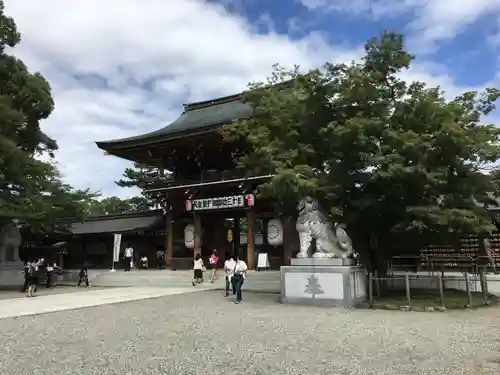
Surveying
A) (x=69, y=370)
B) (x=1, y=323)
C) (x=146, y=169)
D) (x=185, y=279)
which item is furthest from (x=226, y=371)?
(x=146, y=169)

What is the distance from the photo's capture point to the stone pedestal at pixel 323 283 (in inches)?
492

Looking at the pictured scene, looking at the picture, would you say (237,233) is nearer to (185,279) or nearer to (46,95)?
(185,279)

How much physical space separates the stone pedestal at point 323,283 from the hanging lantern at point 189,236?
39.5 feet

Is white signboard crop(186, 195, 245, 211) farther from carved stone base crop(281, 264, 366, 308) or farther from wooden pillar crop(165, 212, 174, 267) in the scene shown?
carved stone base crop(281, 264, 366, 308)

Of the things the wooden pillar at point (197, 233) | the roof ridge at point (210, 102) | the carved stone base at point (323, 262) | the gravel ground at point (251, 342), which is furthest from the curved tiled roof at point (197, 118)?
the gravel ground at point (251, 342)

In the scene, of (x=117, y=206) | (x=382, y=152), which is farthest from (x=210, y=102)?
(x=117, y=206)

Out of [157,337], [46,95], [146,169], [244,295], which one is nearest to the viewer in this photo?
[157,337]

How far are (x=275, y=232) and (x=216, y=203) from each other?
3317 mm

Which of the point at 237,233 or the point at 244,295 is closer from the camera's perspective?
the point at 244,295

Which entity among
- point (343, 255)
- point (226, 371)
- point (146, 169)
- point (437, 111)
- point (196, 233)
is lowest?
point (226, 371)

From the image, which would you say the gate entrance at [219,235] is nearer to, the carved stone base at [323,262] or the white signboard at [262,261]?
the white signboard at [262,261]

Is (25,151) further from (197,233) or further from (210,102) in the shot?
(210,102)

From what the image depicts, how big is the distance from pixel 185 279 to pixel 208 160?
7.48 metres

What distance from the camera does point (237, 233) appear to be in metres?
27.0
